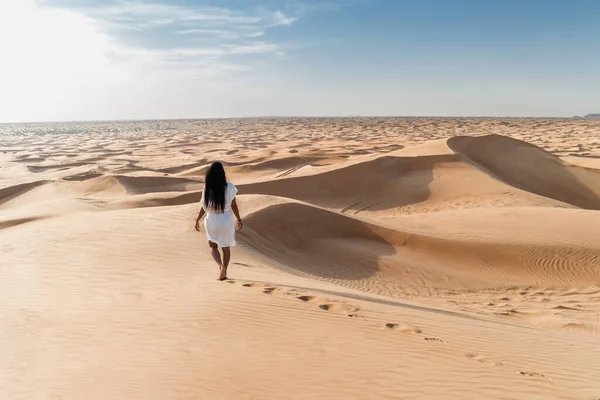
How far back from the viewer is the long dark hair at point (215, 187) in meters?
5.50

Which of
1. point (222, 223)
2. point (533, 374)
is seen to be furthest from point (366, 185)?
point (533, 374)

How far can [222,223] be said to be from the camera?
5742mm

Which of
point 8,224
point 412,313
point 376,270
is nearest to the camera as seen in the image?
point 412,313

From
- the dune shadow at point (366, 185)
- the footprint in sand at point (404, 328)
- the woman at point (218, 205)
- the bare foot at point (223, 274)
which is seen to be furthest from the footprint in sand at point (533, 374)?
the dune shadow at point (366, 185)

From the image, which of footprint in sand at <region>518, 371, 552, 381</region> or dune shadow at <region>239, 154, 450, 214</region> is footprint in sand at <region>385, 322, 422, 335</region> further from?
dune shadow at <region>239, 154, 450, 214</region>

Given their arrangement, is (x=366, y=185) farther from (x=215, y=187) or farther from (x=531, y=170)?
(x=215, y=187)

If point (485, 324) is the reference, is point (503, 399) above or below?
above

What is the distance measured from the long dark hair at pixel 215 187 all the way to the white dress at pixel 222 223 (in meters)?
0.07

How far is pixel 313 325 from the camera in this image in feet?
15.0

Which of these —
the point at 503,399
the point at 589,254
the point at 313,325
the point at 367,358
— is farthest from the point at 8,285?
the point at 589,254

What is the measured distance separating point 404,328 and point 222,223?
247 centimetres

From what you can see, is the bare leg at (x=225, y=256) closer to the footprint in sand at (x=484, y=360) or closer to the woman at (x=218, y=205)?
the woman at (x=218, y=205)

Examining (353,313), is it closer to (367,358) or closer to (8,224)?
(367,358)

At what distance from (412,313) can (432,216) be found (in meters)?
7.77
